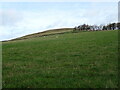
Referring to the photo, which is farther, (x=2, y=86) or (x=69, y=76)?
(x=69, y=76)

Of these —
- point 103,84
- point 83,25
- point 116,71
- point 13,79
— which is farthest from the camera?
point 83,25

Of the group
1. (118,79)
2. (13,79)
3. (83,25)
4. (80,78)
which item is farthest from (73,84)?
(83,25)

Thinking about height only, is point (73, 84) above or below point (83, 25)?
below

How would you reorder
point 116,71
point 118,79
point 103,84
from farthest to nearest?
1. point 116,71
2. point 118,79
3. point 103,84

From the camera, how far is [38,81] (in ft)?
23.5

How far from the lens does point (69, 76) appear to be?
A: 7828 millimetres

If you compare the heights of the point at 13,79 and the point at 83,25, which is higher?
the point at 83,25

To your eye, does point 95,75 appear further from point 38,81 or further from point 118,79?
point 38,81

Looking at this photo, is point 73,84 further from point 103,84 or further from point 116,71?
point 116,71

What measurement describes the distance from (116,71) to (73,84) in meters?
3.02

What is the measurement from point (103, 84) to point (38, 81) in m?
2.80

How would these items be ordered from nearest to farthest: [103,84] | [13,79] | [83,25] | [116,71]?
[103,84] < [13,79] < [116,71] < [83,25]

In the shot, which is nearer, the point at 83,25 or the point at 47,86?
the point at 47,86

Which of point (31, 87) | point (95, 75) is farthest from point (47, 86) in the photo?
point (95, 75)
